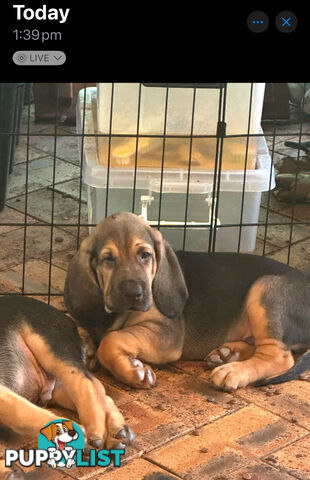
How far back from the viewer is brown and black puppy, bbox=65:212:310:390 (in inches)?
174

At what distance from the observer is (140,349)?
452cm

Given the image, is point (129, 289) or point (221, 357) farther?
point (221, 357)

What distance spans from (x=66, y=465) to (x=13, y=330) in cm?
66

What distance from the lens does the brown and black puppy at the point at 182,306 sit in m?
4.41

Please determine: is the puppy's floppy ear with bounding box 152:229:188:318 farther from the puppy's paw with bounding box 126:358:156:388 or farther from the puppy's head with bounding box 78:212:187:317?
the puppy's paw with bounding box 126:358:156:388

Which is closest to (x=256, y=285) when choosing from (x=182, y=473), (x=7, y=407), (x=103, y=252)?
(x=103, y=252)

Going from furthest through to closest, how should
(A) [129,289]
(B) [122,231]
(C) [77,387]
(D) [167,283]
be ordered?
(D) [167,283]
(B) [122,231]
(A) [129,289]
(C) [77,387]

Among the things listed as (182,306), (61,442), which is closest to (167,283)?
(182,306)

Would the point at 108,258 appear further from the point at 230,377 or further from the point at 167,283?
the point at 230,377

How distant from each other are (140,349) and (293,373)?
2.33ft

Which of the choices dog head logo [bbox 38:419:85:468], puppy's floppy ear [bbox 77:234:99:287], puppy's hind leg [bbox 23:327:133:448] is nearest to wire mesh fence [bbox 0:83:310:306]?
puppy's floppy ear [bbox 77:234:99:287]
